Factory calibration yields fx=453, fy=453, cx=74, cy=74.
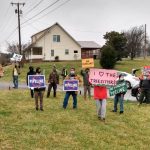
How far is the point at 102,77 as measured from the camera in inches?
658

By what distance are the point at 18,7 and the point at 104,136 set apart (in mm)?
52910

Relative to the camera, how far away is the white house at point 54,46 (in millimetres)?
80250

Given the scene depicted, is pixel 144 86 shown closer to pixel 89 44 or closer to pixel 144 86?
pixel 144 86

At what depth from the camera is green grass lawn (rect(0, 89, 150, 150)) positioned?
12.5m

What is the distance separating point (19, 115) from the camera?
17.3 metres

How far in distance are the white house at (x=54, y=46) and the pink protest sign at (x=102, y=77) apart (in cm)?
6313

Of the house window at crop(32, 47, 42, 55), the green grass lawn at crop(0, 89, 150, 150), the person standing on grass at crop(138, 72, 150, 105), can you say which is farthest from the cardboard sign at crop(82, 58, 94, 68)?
the house window at crop(32, 47, 42, 55)

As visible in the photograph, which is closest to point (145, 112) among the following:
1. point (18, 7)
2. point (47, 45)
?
point (18, 7)

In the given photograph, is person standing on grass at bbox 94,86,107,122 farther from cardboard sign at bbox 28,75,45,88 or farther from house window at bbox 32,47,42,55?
house window at bbox 32,47,42,55

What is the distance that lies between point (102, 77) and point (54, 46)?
64847 millimetres

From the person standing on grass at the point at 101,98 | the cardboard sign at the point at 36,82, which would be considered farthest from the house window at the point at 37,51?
the person standing on grass at the point at 101,98

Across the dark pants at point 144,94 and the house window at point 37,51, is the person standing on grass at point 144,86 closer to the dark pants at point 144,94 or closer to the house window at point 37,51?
the dark pants at point 144,94

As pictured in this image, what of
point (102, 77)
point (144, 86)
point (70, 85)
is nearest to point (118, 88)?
point (102, 77)

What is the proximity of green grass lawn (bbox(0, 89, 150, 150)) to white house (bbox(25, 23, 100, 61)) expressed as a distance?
60.3 m
